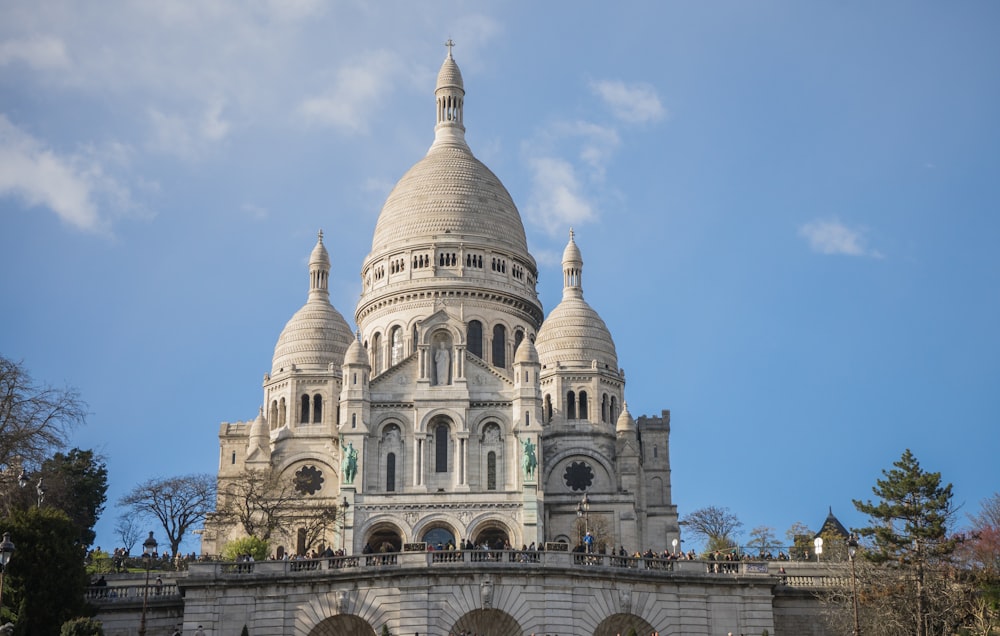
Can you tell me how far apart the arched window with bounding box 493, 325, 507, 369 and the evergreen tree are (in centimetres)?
4781

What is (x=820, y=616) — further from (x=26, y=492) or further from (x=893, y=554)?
(x=26, y=492)

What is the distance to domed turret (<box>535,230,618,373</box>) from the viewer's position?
336 feet

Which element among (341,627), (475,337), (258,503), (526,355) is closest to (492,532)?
(526,355)

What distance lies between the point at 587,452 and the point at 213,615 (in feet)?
154

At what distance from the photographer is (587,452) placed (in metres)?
97.3

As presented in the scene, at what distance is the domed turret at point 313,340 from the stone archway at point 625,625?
50610 mm

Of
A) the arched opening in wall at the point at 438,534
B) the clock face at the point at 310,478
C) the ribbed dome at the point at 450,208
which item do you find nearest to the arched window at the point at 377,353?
the ribbed dome at the point at 450,208

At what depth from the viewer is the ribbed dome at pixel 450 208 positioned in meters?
106

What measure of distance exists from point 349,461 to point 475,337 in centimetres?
1785

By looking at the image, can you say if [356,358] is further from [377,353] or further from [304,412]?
[377,353]

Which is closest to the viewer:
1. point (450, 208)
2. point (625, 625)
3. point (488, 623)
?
point (488, 623)

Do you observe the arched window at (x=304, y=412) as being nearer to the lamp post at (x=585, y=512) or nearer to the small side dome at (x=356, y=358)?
the small side dome at (x=356, y=358)

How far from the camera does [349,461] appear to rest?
87.8 meters

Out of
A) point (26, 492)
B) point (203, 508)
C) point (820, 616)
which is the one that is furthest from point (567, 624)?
point (203, 508)
